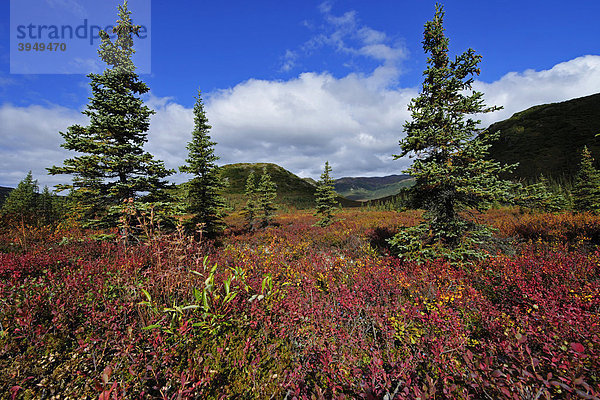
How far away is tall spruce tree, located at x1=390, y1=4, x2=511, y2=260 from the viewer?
20.1 feet

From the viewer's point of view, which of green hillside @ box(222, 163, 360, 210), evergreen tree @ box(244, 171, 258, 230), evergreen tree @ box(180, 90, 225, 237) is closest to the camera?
evergreen tree @ box(180, 90, 225, 237)

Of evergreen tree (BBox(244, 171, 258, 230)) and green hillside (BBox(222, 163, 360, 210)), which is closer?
evergreen tree (BBox(244, 171, 258, 230))

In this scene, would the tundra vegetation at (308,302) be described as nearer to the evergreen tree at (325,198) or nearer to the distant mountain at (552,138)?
the evergreen tree at (325,198)

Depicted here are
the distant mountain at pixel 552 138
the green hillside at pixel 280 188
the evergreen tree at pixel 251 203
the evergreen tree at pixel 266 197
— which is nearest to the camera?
the evergreen tree at pixel 251 203

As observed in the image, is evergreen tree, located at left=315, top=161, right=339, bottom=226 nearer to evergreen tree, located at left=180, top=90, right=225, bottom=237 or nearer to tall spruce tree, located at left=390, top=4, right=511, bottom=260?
evergreen tree, located at left=180, top=90, right=225, bottom=237

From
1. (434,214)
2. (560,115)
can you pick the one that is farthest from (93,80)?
(560,115)

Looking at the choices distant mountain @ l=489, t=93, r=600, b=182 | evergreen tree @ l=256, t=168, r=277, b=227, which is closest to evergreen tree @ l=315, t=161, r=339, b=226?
evergreen tree @ l=256, t=168, r=277, b=227

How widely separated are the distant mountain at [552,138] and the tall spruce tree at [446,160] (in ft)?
236

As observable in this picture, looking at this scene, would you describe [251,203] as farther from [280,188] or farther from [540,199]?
[280,188]

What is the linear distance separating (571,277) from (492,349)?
3600mm

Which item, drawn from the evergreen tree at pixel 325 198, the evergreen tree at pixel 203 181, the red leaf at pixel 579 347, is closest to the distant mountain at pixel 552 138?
the evergreen tree at pixel 325 198

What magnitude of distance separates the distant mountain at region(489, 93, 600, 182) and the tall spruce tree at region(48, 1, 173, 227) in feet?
257

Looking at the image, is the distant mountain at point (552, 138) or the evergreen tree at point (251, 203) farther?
the distant mountain at point (552, 138)

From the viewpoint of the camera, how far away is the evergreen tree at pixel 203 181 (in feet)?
38.1
